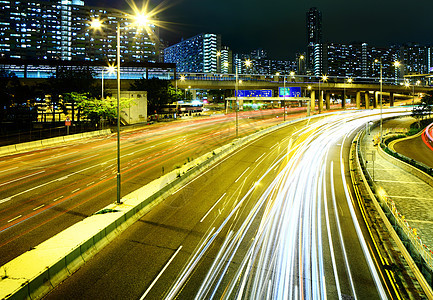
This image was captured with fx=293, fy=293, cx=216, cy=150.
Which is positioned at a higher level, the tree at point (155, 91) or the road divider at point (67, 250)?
the tree at point (155, 91)

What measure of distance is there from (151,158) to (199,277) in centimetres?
2077

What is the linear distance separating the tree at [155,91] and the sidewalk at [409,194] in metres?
53.9

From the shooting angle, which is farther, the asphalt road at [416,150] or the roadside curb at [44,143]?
the asphalt road at [416,150]

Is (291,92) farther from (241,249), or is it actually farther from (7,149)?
(241,249)

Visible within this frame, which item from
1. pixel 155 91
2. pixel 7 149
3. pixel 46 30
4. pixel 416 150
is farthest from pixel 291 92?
pixel 46 30

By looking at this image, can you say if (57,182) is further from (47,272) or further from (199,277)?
(199,277)

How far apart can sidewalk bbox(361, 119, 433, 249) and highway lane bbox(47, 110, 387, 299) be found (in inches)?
141

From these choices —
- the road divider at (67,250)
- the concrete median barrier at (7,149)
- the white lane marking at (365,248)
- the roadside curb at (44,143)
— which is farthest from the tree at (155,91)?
the white lane marking at (365,248)

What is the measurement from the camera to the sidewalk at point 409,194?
55.1ft

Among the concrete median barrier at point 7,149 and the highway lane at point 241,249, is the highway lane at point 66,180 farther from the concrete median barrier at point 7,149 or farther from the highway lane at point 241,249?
the highway lane at point 241,249

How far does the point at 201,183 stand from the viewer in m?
21.8

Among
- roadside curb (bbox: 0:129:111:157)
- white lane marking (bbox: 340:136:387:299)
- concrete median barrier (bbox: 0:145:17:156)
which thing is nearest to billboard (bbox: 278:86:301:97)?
roadside curb (bbox: 0:129:111:157)

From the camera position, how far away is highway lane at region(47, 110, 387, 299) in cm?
938

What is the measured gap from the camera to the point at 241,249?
39.2 ft
